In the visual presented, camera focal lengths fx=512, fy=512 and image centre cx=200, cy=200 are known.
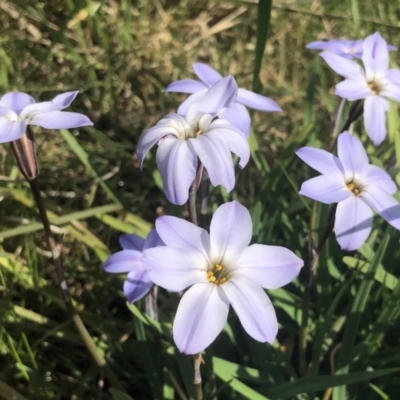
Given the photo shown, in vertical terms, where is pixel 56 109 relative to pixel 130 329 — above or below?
above

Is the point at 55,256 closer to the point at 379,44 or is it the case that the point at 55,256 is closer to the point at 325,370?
the point at 325,370

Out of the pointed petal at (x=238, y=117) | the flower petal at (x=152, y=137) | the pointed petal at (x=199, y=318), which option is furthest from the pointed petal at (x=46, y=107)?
the pointed petal at (x=199, y=318)

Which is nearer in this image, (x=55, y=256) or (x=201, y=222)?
(x=55, y=256)

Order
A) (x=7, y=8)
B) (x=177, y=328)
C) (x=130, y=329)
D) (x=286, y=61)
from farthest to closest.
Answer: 1. (x=286, y=61)
2. (x=7, y=8)
3. (x=130, y=329)
4. (x=177, y=328)

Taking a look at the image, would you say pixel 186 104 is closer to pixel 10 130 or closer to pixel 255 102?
pixel 255 102

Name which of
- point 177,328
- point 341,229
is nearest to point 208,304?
point 177,328

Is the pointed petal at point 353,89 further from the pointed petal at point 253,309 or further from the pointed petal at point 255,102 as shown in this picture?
the pointed petal at point 253,309

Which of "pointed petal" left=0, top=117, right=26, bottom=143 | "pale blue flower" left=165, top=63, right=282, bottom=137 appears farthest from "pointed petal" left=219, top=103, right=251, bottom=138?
"pointed petal" left=0, top=117, right=26, bottom=143
